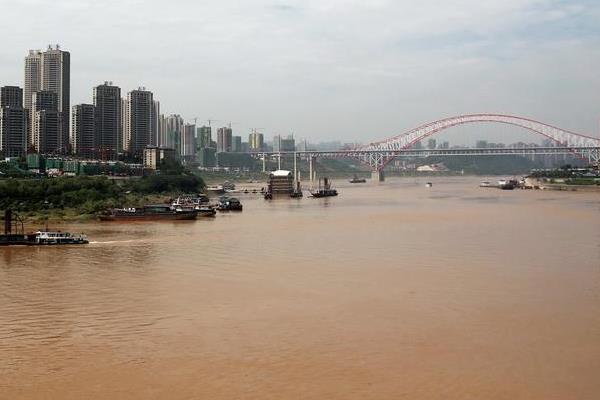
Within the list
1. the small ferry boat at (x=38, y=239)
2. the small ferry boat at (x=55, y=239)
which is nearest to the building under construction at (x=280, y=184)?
the small ferry boat at (x=55, y=239)

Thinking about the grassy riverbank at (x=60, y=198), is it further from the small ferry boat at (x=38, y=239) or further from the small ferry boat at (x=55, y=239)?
the small ferry boat at (x=55, y=239)

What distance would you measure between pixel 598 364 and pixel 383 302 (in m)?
2.77

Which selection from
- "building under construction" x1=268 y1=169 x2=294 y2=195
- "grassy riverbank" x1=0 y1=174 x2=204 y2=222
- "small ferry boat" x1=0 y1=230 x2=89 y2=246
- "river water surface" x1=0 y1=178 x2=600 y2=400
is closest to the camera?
"river water surface" x1=0 y1=178 x2=600 y2=400

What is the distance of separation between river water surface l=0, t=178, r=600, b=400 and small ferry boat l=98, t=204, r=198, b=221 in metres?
5.81

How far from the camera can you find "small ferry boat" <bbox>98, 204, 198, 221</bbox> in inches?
765

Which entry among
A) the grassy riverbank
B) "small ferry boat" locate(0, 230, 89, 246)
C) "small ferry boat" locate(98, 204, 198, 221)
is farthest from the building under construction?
"small ferry boat" locate(0, 230, 89, 246)

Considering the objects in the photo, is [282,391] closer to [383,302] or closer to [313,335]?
[313,335]

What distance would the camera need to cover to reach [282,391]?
511 cm

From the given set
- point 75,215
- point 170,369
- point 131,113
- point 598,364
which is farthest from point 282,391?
point 131,113

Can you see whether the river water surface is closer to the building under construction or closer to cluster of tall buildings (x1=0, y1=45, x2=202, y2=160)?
the building under construction

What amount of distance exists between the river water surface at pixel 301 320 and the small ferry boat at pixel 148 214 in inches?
229

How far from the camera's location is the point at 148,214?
1981 cm

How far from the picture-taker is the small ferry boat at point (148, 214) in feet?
63.8

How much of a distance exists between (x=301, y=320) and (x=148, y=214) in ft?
43.8
